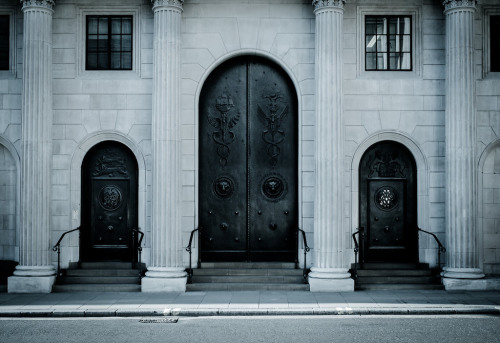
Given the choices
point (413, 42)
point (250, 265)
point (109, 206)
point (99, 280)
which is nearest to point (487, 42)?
point (413, 42)

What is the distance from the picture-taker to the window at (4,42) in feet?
55.1

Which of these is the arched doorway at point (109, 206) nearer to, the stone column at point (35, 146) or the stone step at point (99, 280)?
the stone step at point (99, 280)

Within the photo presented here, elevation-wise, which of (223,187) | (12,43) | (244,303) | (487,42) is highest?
(487,42)

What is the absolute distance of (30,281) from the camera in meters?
15.6

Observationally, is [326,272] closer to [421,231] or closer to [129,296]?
[421,231]

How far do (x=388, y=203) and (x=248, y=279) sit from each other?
14.4ft

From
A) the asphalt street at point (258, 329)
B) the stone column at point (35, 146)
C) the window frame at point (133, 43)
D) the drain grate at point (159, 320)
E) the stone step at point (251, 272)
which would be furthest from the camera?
the window frame at point (133, 43)

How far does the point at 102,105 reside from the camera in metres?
16.6

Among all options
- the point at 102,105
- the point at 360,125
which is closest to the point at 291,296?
the point at 360,125

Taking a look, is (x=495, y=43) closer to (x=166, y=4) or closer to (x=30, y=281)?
(x=166, y=4)

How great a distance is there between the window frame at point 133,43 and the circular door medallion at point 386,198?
731cm

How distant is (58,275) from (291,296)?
6.21 metres

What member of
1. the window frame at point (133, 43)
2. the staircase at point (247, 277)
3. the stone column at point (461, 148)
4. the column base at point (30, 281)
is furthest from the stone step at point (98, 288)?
the stone column at point (461, 148)

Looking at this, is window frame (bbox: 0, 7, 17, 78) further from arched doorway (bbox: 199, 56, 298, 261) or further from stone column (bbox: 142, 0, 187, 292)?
arched doorway (bbox: 199, 56, 298, 261)
